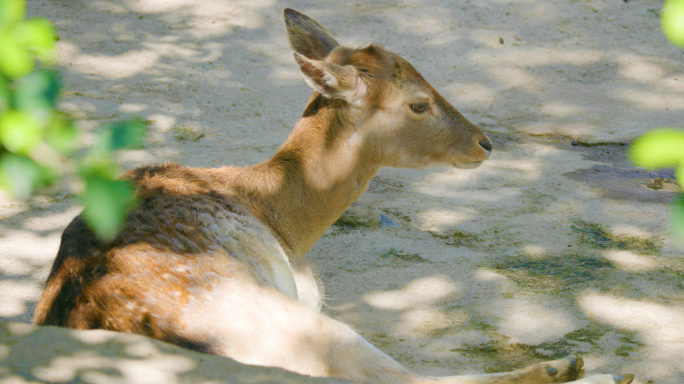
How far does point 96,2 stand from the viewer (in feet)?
31.3

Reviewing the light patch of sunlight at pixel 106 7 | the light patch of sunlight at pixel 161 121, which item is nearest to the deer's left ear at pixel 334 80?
the light patch of sunlight at pixel 161 121

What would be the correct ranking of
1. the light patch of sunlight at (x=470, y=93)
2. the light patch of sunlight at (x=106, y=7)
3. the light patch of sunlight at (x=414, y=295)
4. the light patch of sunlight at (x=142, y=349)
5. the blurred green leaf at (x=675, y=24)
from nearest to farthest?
the blurred green leaf at (x=675, y=24) < the light patch of sunlight at (x=142, y=349) < the light patch of sunlight at (x=414, y=295) < the light patch of sunlight at (x=470, y=93) < the light patch of sunlight at (x=106, y=7)

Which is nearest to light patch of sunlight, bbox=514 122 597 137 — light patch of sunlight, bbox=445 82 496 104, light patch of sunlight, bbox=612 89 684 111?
light patch of sunlight, bbox=445 82 496 104

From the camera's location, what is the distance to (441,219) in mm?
5578

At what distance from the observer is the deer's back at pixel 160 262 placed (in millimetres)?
2865

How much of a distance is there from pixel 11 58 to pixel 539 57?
8039 mm

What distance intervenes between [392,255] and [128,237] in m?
2.38

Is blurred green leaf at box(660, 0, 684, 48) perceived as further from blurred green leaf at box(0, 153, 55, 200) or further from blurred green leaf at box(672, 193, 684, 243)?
blurred green leaf at box(0, 153, 55, 200)

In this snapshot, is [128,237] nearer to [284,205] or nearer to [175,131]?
[284,205]

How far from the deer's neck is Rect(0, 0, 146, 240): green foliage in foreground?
2.62 meters

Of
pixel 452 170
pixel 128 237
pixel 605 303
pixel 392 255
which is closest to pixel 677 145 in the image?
pixel 128 237

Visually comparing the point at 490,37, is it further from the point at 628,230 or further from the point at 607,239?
the point at 607,239

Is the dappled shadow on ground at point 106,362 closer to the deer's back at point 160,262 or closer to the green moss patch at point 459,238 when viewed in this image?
the deer's back at point 160,262

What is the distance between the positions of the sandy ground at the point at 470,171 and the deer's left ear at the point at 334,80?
1389 mm
